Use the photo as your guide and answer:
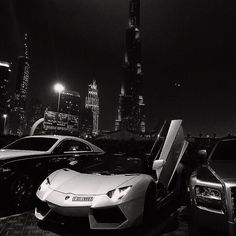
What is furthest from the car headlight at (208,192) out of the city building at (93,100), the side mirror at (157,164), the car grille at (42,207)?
the city building at (93,100)

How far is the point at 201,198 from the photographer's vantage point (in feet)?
12.3

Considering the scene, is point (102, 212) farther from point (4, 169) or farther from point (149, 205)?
point (4, 169)

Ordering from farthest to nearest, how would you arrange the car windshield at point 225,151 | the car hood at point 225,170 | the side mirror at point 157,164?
1. the car windshield at point 225,151
2. the side mirror at point 157,164
3. the car hood at point 225,170

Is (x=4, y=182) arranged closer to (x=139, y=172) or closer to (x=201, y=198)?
(x=139, y=172)

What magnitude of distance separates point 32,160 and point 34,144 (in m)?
1.13

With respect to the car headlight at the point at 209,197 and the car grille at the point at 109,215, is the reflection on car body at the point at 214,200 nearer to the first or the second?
the car headlight at the point at 209,197

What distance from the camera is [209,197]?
3.65 metres

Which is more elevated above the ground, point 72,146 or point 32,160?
point 72,146

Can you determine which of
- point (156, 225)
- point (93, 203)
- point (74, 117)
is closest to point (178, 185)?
point (156, 225)

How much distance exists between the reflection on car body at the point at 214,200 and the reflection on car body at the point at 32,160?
2848 mm

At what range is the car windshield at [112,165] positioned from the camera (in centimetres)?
515

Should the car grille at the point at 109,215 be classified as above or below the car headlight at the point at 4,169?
below

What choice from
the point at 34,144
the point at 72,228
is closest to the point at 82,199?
the point at 72,228

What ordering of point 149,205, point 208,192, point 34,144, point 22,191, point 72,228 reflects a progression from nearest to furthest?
point 208,192
point 72,228
point 149,205
point 22,191
point 34,144
